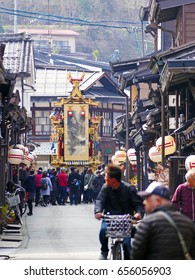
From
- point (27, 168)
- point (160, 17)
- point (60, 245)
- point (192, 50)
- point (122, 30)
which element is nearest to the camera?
point (60, 245)

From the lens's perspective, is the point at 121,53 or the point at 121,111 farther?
the point at 121,53

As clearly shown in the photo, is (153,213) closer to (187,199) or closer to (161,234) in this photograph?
(161,234)

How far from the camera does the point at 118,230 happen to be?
1588cm

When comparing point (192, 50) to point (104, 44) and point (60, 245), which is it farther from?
point (104, 44)

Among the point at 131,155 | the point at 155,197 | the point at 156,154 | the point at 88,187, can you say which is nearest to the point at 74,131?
the point at 88,187

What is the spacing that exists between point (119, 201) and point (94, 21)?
133139 millimetres

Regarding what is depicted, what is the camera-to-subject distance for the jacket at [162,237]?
10758 millimetres

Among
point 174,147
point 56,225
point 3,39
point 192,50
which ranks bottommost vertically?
point 56,225

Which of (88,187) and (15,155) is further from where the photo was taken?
(88,187)

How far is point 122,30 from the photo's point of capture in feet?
500

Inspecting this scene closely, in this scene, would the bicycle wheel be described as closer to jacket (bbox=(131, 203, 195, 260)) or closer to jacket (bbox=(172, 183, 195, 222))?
jacket (bbox=(172, 183, 195, 222))

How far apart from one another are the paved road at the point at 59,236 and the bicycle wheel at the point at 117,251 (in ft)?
17.6

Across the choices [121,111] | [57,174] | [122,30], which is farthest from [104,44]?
[57,174]

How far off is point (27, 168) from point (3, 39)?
59.5 feet
